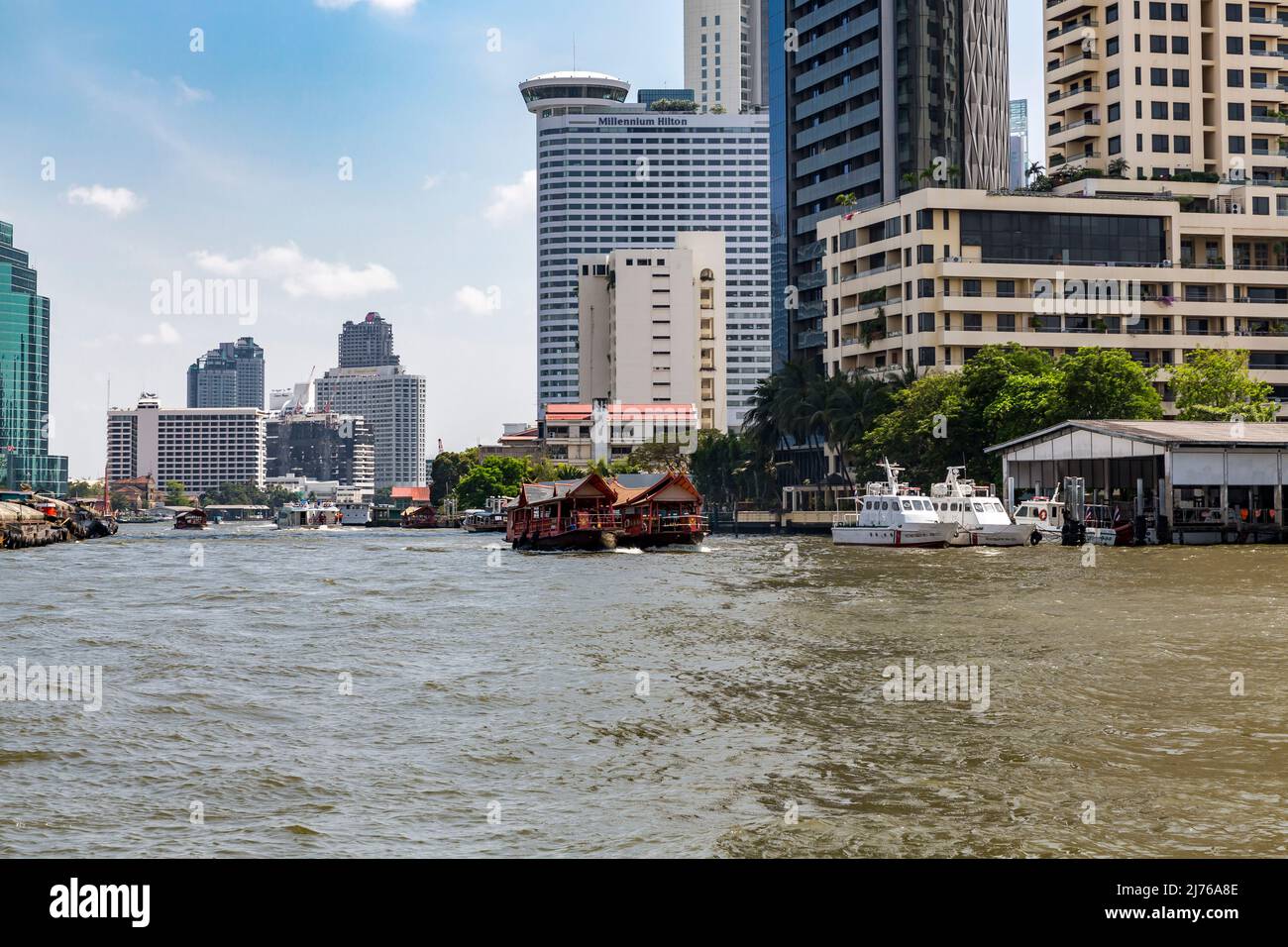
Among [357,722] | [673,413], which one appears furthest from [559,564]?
[673,413]

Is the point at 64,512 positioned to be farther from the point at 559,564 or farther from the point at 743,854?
the point at 743,854

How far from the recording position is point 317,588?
155 feet

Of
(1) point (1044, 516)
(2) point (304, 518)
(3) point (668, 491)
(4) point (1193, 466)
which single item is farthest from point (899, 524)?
(2) point (304, 518)

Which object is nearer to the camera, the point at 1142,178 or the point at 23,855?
the point at 23,855

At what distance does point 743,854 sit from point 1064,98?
128 metres

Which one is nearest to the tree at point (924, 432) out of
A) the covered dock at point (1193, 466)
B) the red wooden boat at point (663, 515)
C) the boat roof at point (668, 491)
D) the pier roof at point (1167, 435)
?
the covered dock at point (1193, 466)

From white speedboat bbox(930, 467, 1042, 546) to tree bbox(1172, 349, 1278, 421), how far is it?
74.6 ft

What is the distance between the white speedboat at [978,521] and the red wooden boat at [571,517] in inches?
751

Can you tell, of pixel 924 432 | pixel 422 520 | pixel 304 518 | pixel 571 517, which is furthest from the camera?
pixel 422 520

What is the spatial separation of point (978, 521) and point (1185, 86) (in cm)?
7038

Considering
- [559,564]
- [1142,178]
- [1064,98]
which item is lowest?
[559,564]

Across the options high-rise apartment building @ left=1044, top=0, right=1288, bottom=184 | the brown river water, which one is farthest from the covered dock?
high-rise apartment building @ left=1044, top=0, right=1288, bottom=184

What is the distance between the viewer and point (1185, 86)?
122m

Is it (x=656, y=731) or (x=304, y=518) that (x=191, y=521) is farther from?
(x=656, y=731)
